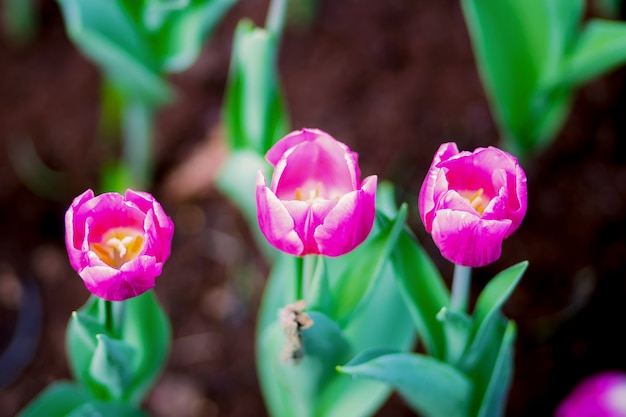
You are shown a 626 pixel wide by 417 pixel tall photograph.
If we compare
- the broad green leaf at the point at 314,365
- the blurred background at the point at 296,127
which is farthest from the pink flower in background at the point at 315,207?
the blurred background at the point at 296,127

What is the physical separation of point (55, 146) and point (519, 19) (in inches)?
32.8

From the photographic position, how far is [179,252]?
1.30 metres

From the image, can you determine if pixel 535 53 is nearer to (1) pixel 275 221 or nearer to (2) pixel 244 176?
(2) pixel 244 176

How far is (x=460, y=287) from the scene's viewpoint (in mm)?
729

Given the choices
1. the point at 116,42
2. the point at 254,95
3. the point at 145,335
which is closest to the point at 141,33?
the point at 116,42

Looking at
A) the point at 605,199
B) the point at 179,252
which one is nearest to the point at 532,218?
the point at 605,199

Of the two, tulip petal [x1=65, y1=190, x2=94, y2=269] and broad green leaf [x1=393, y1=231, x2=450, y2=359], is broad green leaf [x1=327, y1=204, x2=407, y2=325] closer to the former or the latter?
broad green leaf [x1=393, y1=231, x2=450, y2=359]

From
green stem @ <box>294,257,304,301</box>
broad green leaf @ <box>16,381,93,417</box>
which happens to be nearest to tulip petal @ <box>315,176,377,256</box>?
green stem @ <box>294,257,304,301</box>

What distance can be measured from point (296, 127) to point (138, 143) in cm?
29

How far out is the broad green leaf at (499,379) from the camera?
73 cm

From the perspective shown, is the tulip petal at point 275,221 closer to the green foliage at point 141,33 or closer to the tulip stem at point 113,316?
the tulip stem at point 113,316

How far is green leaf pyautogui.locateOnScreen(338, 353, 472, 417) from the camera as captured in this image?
67 centimetres

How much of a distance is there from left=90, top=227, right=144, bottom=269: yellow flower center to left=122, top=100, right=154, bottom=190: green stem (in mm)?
521

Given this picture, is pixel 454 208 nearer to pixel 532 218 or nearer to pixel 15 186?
pixel 532 218
